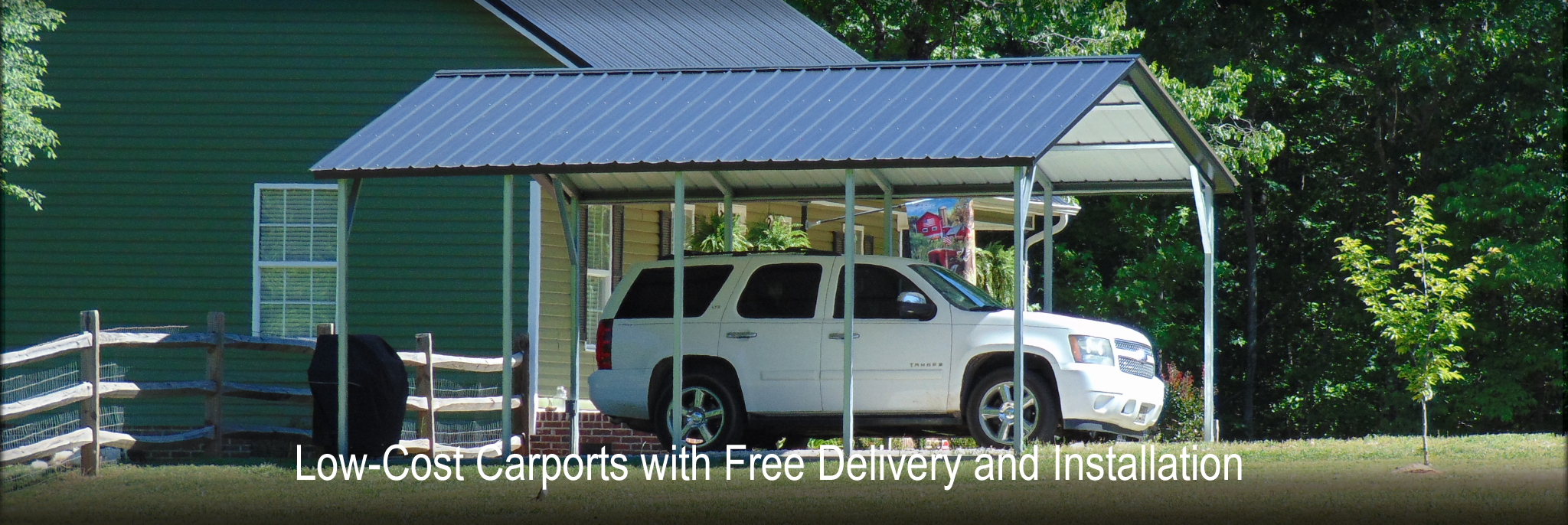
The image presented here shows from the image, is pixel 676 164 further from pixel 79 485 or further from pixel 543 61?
pixel 543 61

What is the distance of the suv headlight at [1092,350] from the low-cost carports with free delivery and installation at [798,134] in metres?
0.95

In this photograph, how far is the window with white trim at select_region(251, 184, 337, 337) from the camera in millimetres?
17031

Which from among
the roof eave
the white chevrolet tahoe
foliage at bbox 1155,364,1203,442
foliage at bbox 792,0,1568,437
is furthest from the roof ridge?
foliage at bbox 792,0,1568,437

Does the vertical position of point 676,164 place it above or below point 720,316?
above

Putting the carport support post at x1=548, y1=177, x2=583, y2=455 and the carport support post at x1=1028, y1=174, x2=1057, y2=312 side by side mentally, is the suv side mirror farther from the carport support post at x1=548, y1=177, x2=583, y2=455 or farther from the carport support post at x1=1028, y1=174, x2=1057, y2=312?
the carport support post at x1=548, y1=177, x2=583, y2=455

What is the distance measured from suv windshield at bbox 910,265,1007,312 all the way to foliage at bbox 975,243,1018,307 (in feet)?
26.7

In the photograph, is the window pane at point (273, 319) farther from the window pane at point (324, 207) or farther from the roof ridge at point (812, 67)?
the roof ridge at point (812, 67)

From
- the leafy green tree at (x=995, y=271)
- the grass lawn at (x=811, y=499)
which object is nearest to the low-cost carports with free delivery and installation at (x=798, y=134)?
the grass lawn at (x=811, y=499)

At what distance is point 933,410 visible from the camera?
12.8 m

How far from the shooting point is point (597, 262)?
18109mm

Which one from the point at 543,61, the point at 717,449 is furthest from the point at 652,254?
the point at 717,449

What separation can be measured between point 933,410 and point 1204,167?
3482 millimetres

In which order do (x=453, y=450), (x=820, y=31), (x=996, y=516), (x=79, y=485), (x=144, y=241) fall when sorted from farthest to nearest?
(x=820, y=31) < (x=144, y=241) < (x=453, y=450) < (x=79, y=485) < (x=996, y=516)

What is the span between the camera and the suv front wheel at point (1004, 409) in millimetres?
12633
